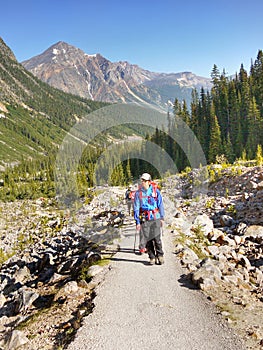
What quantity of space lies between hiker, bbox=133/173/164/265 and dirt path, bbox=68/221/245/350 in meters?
0.87

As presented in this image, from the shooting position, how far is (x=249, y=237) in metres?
13.1

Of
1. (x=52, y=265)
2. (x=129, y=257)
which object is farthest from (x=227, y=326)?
(x=52, y=265)

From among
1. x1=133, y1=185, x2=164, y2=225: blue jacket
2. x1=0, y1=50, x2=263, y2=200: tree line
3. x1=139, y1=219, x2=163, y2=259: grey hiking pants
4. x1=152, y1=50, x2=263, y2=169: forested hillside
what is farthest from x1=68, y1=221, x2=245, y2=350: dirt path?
x1=152, y1=50, x2=263, y2=169: forested hillside

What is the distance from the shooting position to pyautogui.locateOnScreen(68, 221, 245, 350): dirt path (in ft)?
17.4

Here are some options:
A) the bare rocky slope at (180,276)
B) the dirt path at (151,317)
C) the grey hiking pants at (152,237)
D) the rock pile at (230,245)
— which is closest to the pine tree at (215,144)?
the rock pile at (230,245)

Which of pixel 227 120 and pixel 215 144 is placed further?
pixel 227 120

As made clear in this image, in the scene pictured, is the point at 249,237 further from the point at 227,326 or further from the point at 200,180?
the point at 200,180

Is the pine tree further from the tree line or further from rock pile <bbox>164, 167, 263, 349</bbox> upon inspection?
rock pile <bbox>164, 167, 263, 349</bbox>

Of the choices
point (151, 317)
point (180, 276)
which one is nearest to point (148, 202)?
point (180, 276)

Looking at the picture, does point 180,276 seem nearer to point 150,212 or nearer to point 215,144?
point 150,212

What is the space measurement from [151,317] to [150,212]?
136 inches

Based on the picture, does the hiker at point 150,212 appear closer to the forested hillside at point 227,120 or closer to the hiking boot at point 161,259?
the hiking boot at point 161,259

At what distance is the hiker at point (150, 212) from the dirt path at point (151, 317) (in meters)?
0.87

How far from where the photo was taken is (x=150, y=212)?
9.07 metres
